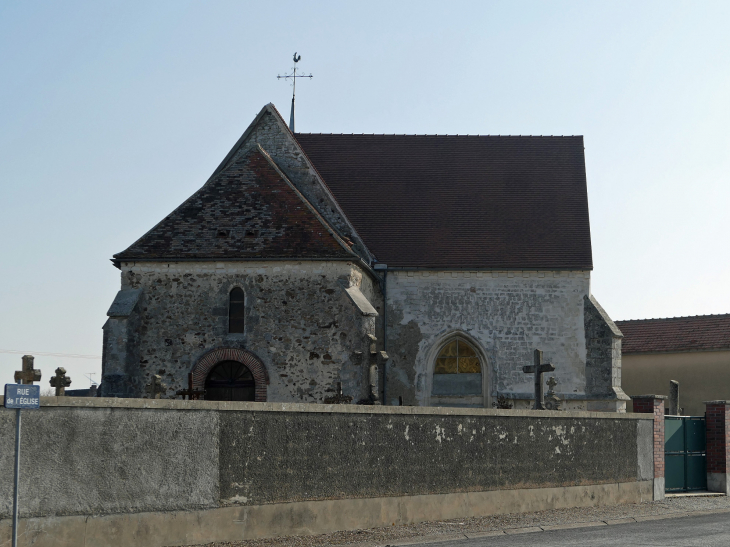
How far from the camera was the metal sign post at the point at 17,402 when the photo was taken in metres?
7.76

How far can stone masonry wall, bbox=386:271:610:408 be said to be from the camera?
21.9 meters

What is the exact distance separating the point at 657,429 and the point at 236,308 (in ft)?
28.8

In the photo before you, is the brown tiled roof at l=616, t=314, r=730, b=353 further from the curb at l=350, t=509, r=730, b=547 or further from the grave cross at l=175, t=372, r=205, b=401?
the grave cross at l=175, t=372, r=205, b=401

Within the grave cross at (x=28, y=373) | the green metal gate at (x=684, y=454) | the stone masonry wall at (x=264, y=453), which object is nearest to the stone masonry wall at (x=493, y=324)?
the green metal gate at (x=684, y=454)

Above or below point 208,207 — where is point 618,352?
below

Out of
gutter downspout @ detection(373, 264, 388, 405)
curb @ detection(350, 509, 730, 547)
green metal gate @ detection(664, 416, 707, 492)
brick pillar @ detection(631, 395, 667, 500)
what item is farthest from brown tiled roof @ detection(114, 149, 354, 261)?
curb @ detection(350, 509, 730, 547)

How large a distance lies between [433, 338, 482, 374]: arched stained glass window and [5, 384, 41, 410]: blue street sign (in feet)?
49.3

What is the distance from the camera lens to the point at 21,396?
7859 mm

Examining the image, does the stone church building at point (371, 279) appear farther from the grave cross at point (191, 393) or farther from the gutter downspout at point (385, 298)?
the grave cross at point (191, 393)

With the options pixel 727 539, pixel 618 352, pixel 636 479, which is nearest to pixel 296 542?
pixel 727 539

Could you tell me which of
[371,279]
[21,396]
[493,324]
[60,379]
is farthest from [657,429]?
[21,396]

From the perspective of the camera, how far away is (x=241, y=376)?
18828mm

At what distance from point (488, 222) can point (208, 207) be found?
7778 mm

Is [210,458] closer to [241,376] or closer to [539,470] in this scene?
[539,470]
